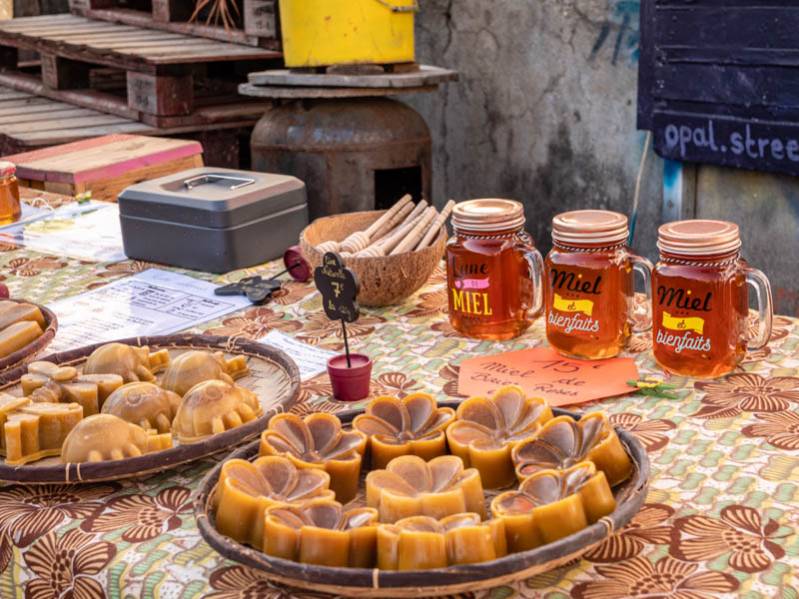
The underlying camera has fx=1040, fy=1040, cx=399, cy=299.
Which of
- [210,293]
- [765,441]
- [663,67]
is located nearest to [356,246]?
[210,293]

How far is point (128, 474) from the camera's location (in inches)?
58.9

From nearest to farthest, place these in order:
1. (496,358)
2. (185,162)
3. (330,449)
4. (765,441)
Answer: (330,449), (765,441), (496,358), (185,162)

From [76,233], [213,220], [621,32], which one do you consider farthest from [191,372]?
[621,32]

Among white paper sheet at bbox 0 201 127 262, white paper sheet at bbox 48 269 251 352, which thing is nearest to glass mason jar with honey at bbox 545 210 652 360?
white paper sheet at bbox 48 269 251 352

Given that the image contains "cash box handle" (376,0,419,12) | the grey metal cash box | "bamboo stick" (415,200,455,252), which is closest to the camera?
"bamboo stick" (415,200,455,252)

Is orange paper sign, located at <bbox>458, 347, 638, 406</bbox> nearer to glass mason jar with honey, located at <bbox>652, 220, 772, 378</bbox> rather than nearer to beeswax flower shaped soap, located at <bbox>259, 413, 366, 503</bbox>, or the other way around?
glass mason jar with honey, located at <bbox>652, 220, 772, 378</bbox>

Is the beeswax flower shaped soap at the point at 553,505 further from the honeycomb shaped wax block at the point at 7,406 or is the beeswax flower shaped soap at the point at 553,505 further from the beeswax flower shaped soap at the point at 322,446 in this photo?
the honeycomb shaped wax block at the point at 7,406

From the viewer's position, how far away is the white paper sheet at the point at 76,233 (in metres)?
2.91

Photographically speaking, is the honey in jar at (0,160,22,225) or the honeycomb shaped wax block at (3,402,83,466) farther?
the honey in jar at (0,160,22,225)

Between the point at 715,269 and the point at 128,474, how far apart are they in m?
1.00

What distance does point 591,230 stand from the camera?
6.09 feet

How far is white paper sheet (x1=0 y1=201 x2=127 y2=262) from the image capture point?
9.54 feet

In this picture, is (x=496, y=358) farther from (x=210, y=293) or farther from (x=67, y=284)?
(x=67, y=284)

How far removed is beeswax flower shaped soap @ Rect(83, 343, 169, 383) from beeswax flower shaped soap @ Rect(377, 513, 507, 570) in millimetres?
754
